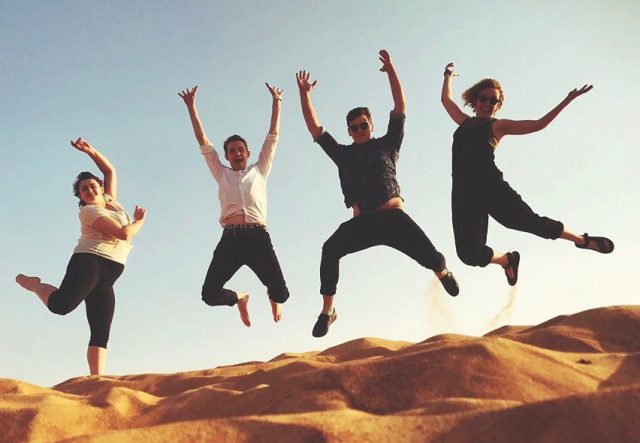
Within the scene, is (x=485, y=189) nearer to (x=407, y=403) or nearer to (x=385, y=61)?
(x=385, y=61)

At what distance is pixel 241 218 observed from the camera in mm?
6113

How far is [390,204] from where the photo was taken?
222 inches

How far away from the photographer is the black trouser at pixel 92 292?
5.61 meters

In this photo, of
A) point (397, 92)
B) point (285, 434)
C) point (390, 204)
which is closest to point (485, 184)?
point (390, 204)

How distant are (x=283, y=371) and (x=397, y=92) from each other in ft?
10.5

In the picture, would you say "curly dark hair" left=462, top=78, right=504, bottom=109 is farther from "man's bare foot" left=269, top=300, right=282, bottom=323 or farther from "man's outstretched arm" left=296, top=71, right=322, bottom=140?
"man's bare foot" left=269, top=300, right=282, bottom=323

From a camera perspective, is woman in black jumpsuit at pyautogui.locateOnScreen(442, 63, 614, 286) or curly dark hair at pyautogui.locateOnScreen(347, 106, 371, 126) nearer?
woman in black jumpsuit at pyautogui.locateOnScreen(442, 63, 614, 286)

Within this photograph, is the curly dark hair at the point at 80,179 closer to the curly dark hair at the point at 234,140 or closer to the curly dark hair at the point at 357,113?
the curly dark hair at the point at 234,140

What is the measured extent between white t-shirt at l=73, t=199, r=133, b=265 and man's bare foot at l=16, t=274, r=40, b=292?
60 centimetres

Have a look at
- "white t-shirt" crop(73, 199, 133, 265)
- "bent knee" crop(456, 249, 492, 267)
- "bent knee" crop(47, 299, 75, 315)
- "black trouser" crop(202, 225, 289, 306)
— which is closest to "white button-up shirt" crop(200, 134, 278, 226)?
"black trouser" crop(202, 225, 289, 306)

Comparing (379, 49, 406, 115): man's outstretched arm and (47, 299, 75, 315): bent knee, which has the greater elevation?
(379, 49, 406, 115): man's outstretched arm

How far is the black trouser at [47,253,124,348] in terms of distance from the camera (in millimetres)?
5613

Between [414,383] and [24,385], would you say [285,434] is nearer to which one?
[414,383]

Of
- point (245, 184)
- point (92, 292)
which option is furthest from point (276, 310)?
point (92, 292)
